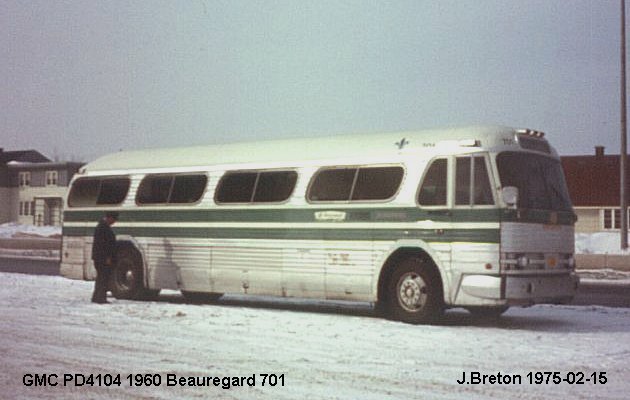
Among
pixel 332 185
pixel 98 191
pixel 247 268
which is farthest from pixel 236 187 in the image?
pixel 98 191

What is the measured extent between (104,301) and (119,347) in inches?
262

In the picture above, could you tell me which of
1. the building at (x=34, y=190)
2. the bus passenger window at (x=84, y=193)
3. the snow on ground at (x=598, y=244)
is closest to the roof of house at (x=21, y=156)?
the building at (x=34, y=190)

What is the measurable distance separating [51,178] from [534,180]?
7828 centimetres

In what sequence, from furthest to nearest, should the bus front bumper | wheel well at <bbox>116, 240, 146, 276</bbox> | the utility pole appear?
1. the utility pole
2. wheel well at <bbox>116, 240, 146, 276</bbox>
3. the bus front bumper

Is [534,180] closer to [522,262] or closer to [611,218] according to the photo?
[522,262]

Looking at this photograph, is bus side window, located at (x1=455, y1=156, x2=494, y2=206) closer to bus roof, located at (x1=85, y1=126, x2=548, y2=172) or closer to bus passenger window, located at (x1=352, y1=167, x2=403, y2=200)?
bus roof, located at (x1=85, y1=126, x2=548, y2=172)

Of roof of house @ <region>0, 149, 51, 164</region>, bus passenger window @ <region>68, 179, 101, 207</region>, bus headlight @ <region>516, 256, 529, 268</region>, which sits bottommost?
bus headlight @ <region>516, 256, 529, 268</region>

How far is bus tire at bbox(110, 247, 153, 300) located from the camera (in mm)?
18797

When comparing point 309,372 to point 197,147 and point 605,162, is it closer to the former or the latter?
point 197,147

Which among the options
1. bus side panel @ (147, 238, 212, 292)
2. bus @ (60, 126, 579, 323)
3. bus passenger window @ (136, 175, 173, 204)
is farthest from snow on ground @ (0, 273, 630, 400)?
bus passenger window @ (136, 175, 173, 204)

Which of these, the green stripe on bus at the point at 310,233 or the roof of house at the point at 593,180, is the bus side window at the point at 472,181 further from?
the roof of house at the point at 593,180

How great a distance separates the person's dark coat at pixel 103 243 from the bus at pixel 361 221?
834 mm

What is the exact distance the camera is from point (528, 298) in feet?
45.9

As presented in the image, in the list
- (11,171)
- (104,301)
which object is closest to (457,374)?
(104,301)
